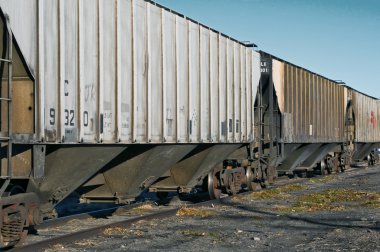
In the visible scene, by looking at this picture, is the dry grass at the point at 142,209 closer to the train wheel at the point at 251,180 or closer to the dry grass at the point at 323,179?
the train wheel at the point at 251,180

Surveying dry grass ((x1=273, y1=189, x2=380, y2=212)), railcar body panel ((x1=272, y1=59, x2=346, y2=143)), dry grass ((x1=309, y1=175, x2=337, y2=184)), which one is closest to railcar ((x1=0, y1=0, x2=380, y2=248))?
railcar body panel ((x1=272, y1=59, x2=346, y2=143))

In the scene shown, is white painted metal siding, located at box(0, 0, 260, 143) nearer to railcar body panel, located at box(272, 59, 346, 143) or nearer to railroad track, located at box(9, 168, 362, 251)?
railroad track, located at box(9, 168, 362, 251)

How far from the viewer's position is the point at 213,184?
1438 cm

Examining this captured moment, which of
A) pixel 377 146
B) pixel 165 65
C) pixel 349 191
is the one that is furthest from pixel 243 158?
pixel 377 146

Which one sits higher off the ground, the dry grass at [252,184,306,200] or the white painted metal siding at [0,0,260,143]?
the white painted metal siding at [0,0,260,143]

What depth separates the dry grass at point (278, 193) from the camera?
15633mm

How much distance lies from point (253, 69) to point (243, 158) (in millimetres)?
2511

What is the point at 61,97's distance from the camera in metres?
7.90

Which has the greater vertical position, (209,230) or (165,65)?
(165,65)

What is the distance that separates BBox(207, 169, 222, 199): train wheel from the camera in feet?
46.9

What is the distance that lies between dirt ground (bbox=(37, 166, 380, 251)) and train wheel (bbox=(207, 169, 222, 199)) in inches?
14.0

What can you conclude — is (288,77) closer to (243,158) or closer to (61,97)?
(243,158)

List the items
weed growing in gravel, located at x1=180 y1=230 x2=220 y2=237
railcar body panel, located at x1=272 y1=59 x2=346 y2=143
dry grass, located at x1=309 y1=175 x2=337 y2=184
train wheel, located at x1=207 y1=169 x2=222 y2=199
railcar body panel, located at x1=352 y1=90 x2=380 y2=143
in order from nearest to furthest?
weed growing in gravel, located at x1=180 y1=230 x2=220 y2=237 < train wheel, located at x1=207 y1=169 x2=222 y2=199 < railcar body panel, located at x1=272 y1=59 x2=346 y2=143 < dry grass, located at x1=309 y1=175 x2=337 y2=184 < railcar body panel, located at x1=352 y1=90 x2=380 y2=143

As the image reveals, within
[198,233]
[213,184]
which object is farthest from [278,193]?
[198,233]
